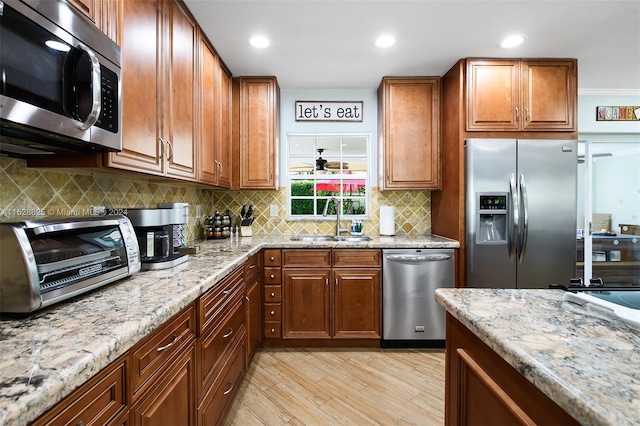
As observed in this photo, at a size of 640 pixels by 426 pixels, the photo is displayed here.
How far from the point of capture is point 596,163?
326 centimetres

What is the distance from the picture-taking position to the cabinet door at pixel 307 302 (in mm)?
2504

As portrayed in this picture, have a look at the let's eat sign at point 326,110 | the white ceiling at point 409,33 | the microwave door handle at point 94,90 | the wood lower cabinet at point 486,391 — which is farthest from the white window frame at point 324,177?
the microwave door handle at point 94,90

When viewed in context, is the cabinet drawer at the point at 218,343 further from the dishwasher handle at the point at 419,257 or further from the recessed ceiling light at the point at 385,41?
the recessed ceiling light at the point at 385,41

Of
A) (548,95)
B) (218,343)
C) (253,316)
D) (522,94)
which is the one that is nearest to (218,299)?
(218,343)

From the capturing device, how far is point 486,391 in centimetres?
80

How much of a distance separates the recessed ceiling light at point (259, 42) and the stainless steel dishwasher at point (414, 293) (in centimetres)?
195

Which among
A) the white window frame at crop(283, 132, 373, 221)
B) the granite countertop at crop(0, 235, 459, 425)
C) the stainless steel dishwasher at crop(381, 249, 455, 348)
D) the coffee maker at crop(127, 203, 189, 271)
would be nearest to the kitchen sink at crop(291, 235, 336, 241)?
the white window frame at crop(283, 132, 373, 221)

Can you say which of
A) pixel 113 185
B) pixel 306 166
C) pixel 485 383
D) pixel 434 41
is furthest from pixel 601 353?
pixel 306 166

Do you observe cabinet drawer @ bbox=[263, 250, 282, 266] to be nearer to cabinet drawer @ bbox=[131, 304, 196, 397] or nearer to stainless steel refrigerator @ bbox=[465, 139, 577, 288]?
cabinet drawer @ bbox=[131, 304, 196, 397]

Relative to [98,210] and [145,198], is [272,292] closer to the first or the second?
[145,198]

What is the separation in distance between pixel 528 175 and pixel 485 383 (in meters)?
2.18

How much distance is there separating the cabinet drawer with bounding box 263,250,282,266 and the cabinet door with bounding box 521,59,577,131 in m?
2.43

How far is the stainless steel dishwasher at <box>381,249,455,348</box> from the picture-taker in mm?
2469

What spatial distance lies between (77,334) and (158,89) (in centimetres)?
125
